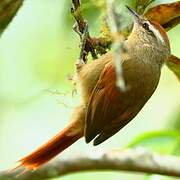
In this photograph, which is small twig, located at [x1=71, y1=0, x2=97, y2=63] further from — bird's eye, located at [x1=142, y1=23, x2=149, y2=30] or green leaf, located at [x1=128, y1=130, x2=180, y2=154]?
green leaf, located at [x1=128, y1=130, x2=180, y2=154]

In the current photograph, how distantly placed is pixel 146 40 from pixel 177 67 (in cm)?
56

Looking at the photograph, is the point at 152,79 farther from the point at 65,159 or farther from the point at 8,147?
the point at 8,147

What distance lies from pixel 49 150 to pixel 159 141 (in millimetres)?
536

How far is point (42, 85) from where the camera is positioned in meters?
4.59

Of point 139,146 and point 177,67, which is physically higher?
point 177,67

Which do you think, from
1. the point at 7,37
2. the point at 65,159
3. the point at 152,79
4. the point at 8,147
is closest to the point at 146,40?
the point at 152,79

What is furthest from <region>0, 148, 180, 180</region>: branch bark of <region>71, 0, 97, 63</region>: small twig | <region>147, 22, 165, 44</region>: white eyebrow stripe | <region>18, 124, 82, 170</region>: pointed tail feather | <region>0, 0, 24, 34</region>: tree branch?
<region>0, 0, 24, 34</region>: tree branch

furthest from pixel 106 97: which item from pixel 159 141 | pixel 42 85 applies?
pixel 42 85

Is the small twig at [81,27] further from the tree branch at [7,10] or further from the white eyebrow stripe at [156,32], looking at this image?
the tree branch at [7,10]

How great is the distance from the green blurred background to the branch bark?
18.9 inches

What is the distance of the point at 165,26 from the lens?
2.93 metres

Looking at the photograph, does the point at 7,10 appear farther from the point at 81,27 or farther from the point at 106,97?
the point at 106,97

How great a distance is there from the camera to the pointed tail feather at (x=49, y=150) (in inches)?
120

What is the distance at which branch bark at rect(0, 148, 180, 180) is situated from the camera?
9.13ft
